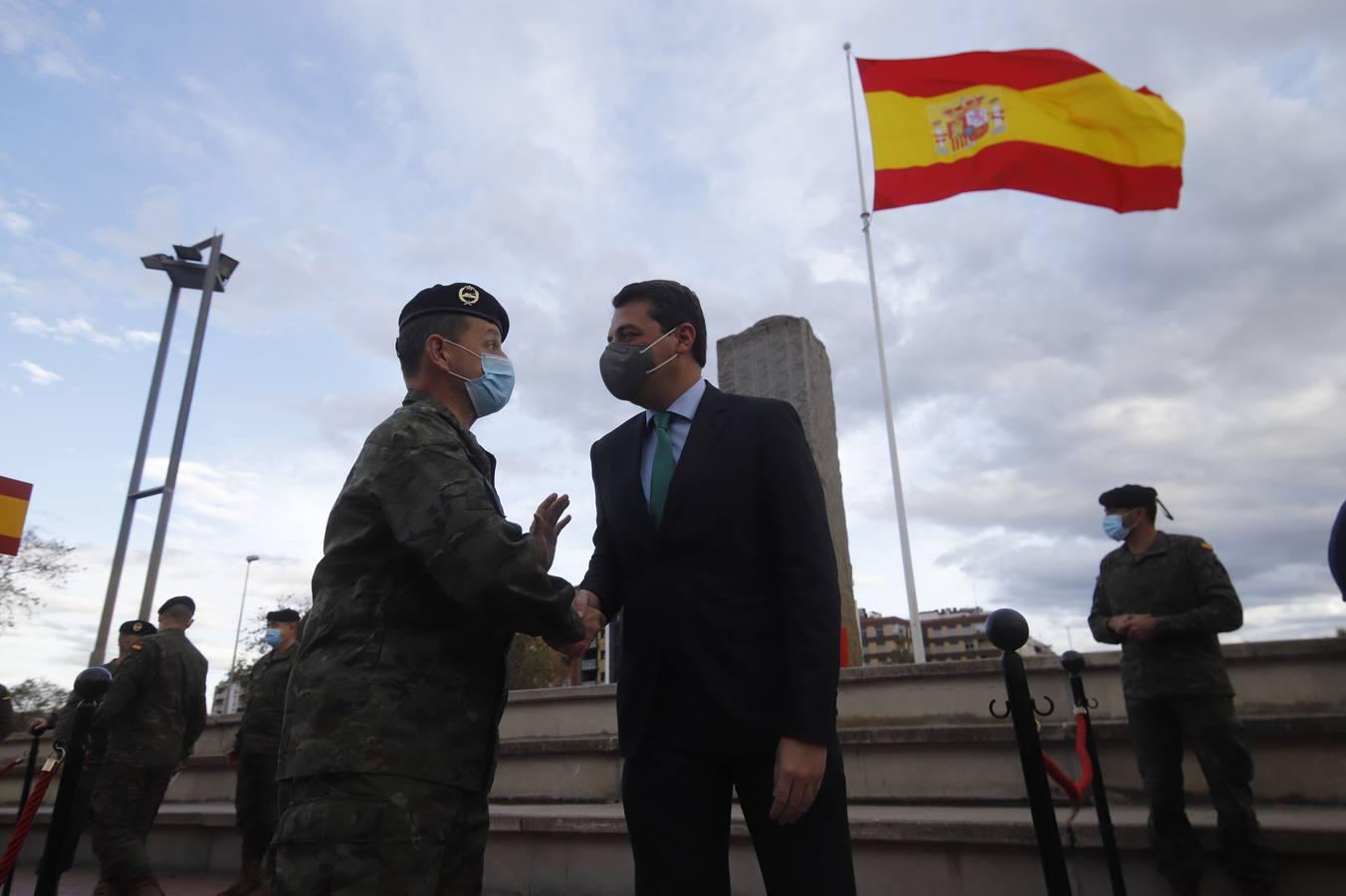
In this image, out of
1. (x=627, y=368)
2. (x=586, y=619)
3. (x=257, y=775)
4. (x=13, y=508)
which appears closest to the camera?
(x=586, y=619)

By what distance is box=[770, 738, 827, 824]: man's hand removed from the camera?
5.18 ft

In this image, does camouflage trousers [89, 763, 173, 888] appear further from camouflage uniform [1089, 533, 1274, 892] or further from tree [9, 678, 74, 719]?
tree [9, 678, 74, 719]

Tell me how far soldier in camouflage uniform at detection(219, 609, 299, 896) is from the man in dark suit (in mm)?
4141

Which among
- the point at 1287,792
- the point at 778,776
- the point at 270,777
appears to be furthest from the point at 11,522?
the point at 1287,792

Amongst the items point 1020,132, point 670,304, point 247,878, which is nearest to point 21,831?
point 247,878

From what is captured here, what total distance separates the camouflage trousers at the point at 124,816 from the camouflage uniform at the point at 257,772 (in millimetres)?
476

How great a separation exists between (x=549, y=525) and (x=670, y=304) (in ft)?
2.41

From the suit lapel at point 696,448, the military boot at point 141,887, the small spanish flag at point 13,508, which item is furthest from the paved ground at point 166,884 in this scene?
the suit lapel at point 696,448

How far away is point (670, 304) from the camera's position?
2.27m

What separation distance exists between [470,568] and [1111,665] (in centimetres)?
437

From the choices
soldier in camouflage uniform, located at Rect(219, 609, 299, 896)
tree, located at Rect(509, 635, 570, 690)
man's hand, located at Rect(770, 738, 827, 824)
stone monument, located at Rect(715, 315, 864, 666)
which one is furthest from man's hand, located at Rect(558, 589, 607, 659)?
tree, located at Rect(509, 635, 570, 690)

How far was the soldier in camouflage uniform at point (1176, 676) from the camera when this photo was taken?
3229 millimetres

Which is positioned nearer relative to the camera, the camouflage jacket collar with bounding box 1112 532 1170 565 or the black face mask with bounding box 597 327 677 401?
the black face mask with bounding box 597 327 677 401

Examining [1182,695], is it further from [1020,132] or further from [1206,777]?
[1020,132]
